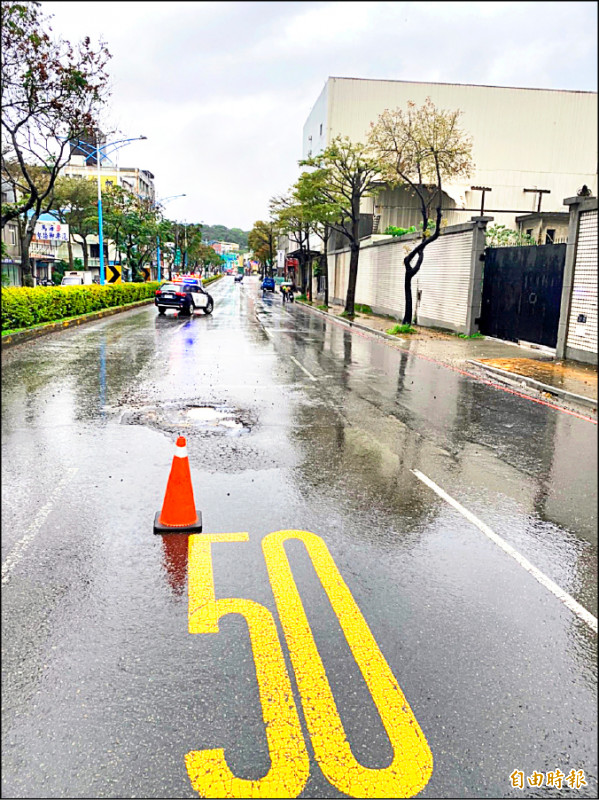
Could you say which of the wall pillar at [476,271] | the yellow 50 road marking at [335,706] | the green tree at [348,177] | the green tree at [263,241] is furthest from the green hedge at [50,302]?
the green tree at [263,241]

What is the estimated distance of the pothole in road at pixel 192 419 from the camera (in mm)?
8867

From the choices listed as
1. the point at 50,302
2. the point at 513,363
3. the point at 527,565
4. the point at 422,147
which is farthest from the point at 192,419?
the point at 422,147

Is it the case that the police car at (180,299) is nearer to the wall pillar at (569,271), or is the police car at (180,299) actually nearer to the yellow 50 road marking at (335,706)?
the wall pillar at (569,271)

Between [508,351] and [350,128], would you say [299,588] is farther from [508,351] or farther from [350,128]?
[350,128]

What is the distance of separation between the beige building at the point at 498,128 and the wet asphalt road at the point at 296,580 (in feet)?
146

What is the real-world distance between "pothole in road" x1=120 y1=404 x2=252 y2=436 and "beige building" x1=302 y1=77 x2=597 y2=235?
141ft

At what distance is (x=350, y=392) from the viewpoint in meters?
12.0

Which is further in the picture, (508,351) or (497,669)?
(508,351)

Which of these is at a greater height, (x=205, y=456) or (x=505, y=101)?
(x=505, y=101)

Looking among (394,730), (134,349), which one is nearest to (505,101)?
(134,349)

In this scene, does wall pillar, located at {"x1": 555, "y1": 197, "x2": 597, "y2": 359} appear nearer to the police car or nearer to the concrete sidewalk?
the concrete sidewalk

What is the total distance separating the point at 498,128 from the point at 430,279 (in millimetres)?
34545

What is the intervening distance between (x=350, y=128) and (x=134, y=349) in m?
41.5

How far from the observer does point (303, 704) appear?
10.7 feet
